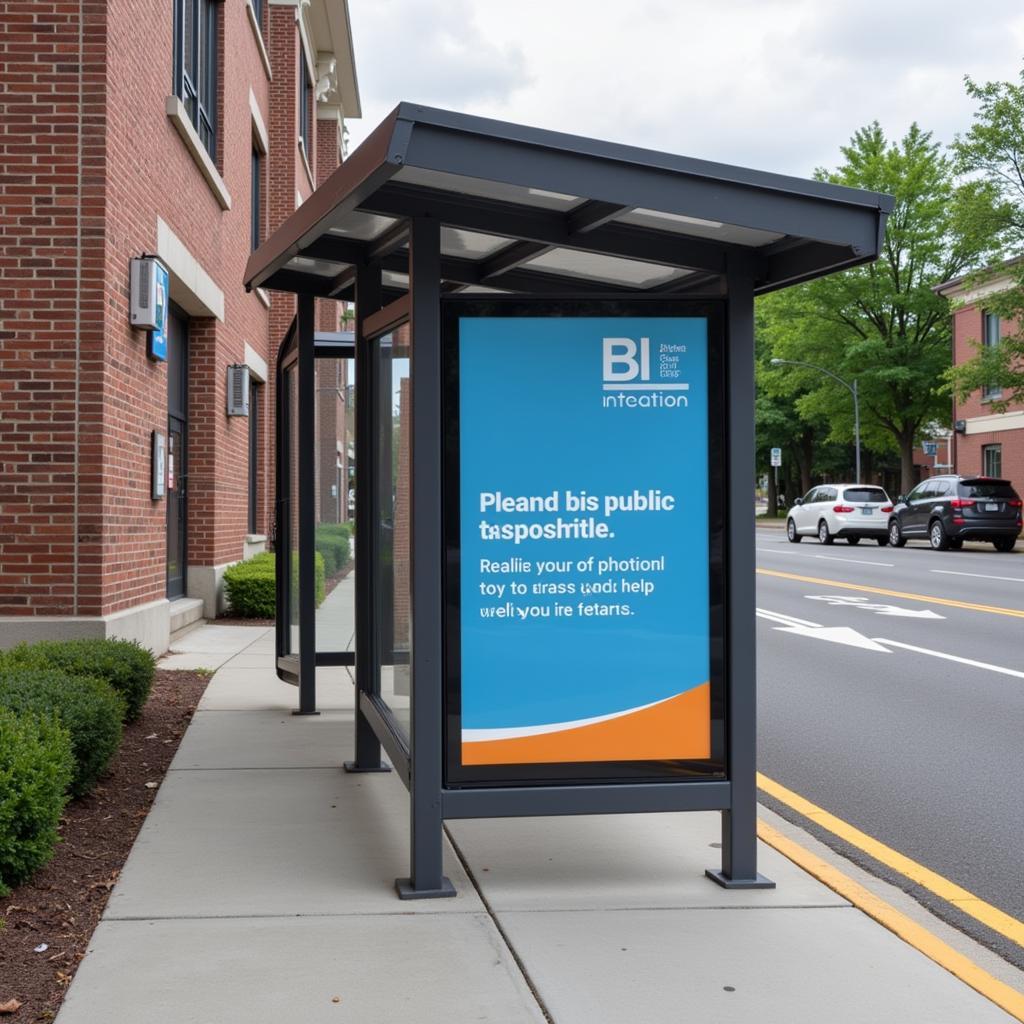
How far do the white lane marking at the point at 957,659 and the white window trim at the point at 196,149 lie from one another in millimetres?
8476

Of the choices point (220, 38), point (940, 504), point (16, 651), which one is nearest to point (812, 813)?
point (16, 651)

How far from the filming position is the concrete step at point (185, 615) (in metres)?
13.0

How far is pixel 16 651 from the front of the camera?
7.01 m

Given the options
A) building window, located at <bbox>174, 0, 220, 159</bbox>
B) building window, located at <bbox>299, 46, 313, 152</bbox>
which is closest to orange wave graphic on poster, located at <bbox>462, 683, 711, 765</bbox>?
building window, located at <bbox>174, 0, 220, 159</bbox>

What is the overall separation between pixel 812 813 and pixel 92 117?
670 centimetres

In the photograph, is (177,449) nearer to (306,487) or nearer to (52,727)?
(306,487)

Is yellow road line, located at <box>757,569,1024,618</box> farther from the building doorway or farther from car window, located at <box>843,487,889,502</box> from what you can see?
car window, located at <box>843,487,889,502</box>

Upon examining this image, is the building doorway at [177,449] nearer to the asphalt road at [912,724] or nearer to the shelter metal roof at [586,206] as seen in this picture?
the asphalt road at [912,724]

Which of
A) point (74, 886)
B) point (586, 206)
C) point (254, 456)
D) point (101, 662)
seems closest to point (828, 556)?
point (254, 456)

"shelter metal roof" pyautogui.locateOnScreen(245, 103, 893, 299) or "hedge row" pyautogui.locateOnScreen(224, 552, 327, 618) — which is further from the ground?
"shelter metal roof" pyautogui.locateOnScreen(245, 103, 893, 299)

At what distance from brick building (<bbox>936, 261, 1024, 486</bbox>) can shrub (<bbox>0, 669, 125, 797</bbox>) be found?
1556 inches

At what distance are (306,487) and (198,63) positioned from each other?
7.69 meters

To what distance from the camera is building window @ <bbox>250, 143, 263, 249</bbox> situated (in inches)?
806

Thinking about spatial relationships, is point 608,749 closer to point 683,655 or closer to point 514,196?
point 683,655
